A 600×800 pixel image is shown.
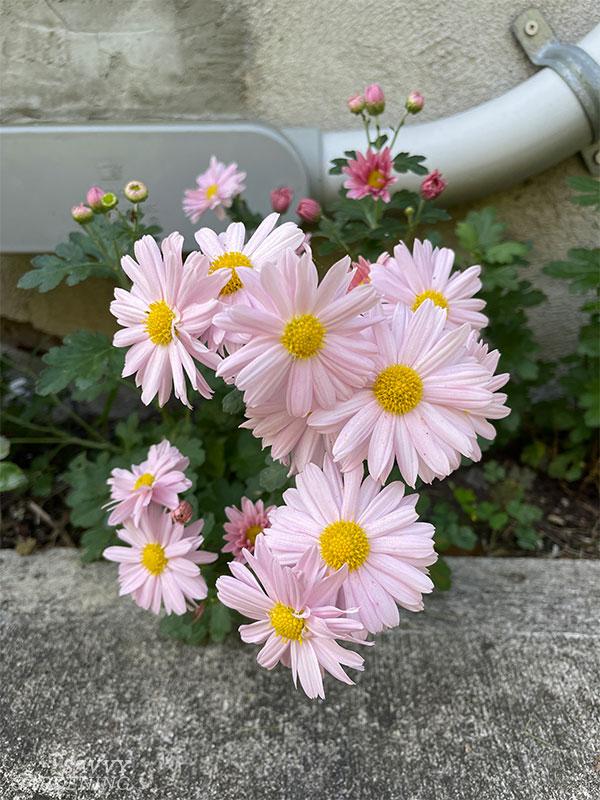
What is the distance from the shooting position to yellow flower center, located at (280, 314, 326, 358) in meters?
0.70

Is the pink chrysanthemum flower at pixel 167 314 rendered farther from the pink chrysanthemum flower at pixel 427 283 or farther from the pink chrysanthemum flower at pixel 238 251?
the pink chrysanthemum flower at pixel 427 283

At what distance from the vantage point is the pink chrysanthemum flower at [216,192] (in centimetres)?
139

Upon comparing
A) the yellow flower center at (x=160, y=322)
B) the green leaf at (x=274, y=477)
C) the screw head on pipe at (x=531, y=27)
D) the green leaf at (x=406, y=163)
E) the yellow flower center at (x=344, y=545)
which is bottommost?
the green leaf at (x=274, y=477)

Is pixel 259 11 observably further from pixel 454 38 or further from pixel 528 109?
pixel 528 109

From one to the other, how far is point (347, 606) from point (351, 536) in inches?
3.2

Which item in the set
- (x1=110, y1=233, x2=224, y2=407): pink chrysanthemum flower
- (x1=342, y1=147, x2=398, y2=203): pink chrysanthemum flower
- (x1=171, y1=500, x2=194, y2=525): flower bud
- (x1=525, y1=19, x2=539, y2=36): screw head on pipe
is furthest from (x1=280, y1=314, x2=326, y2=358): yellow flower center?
(x1=525, y1=19, x2=539, y2=36): screw head on pipe

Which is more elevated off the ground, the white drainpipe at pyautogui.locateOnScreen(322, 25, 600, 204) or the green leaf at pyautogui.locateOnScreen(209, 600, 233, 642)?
the white drainpipe at pyautogui.locateOnScreen(322, 25, 600, 204)

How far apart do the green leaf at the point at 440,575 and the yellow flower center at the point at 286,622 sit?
50 centimetres

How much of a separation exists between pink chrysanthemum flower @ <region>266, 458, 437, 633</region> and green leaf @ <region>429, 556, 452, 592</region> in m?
0.45

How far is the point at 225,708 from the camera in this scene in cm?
110

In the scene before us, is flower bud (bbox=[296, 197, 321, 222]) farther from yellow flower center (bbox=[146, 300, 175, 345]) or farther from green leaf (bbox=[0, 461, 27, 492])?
green leaf (bbox=[0, 461, 27, 492])

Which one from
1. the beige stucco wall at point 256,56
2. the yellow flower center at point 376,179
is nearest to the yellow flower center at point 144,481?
the yellow flower center at point 376,179

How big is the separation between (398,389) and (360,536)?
7.4 inches

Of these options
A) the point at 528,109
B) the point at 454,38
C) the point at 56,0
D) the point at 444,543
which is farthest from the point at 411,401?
the point at 56,0
